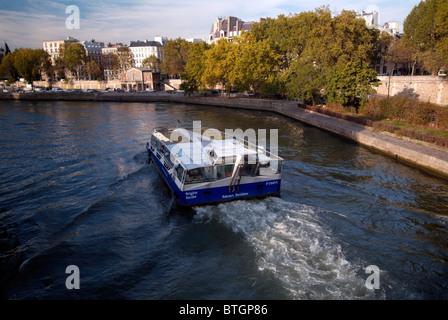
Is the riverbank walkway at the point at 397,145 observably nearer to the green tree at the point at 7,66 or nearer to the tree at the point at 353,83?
the tree at the point at 353,83

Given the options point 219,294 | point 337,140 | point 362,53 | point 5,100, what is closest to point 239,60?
point 362,53

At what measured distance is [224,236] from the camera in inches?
520

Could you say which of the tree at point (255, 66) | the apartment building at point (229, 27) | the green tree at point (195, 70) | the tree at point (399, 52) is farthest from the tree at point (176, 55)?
the tree at point (399, 52)

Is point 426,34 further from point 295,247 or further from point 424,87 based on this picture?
point 295,247

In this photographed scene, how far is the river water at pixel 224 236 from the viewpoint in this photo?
10.2 metres

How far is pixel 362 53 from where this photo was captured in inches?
2159

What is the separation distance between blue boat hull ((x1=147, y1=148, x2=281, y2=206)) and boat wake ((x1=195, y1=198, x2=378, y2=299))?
39cm

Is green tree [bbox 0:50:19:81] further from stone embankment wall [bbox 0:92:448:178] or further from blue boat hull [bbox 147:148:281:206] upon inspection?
blue boat hull [bbox 147:148:281:206]

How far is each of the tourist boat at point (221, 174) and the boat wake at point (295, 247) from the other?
0.67 m

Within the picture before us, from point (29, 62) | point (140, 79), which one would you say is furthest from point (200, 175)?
point (29, 62)

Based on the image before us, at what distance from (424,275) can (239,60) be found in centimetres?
5794

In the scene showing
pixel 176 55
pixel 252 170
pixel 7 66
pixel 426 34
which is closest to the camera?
pixel 252 170

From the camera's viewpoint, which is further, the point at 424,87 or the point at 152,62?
the point at 152,62

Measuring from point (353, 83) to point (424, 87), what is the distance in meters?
20.1
